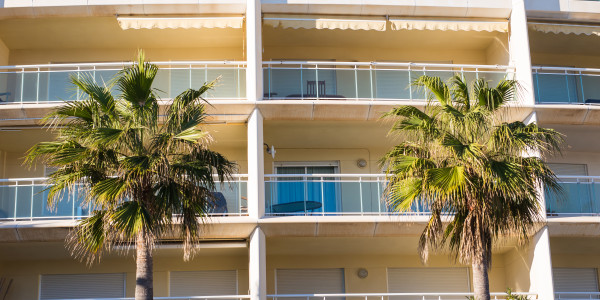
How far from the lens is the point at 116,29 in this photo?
22.5 metres

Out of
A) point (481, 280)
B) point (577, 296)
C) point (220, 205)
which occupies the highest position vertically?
point (220, 205)

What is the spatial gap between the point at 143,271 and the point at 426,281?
9.14 metres

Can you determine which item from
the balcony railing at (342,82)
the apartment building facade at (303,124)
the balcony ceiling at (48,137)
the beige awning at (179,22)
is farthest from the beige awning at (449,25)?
the balcony ceiling at (48,137)

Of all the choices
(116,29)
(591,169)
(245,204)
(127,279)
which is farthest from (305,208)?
(591,169)

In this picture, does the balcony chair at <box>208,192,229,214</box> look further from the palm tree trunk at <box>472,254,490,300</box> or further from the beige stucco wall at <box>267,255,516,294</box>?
the palm tree trunk at <box>472,254,490,300</box>

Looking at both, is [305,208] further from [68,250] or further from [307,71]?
[68,250]

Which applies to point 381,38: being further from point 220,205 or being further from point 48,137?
point 48,137

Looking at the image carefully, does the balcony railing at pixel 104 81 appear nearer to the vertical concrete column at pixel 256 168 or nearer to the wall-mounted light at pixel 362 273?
the vertical concrete column at pixel 256 168

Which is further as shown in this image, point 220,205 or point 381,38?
point 381,38

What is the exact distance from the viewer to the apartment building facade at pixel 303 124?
20000 mm

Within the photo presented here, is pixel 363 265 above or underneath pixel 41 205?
underneath

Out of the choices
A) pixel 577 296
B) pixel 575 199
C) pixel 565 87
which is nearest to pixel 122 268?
pixel 575 199

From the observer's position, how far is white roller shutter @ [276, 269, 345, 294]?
22.2 meters

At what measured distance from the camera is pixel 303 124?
21359 millimetres
